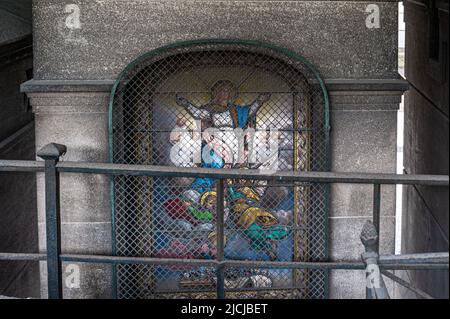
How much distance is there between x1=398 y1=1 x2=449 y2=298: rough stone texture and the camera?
550cm

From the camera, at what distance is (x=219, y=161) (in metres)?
6.84

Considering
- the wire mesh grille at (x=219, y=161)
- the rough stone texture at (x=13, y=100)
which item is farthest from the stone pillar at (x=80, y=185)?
the rough stone texture at (x=13, y=100)

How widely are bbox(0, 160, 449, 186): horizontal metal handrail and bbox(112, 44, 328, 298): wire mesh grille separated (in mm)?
2318

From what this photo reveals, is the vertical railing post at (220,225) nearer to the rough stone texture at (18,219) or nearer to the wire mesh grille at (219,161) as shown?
the wire mesh grille at (219,161)

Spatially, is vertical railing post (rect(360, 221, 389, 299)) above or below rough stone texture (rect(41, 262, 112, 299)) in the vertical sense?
above

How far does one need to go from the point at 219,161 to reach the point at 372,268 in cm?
352

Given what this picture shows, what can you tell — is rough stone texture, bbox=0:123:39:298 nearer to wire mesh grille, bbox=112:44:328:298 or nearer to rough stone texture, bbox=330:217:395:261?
wire mesh grille, bbox=112:44:328:298

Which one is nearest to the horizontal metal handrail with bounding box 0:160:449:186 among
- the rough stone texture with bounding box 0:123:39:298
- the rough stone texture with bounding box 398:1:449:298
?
the rough stone texture with bounding box 398:1:449:298

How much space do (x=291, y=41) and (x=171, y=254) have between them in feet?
7.00

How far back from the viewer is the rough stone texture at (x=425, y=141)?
5500mm

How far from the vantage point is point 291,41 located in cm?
646

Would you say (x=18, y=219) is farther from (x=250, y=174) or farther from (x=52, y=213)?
(x=250, y=174)

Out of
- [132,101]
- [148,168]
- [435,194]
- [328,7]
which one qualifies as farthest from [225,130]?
[148,168]

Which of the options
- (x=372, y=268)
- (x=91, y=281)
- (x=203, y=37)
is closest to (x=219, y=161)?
(x=203, y=37)
